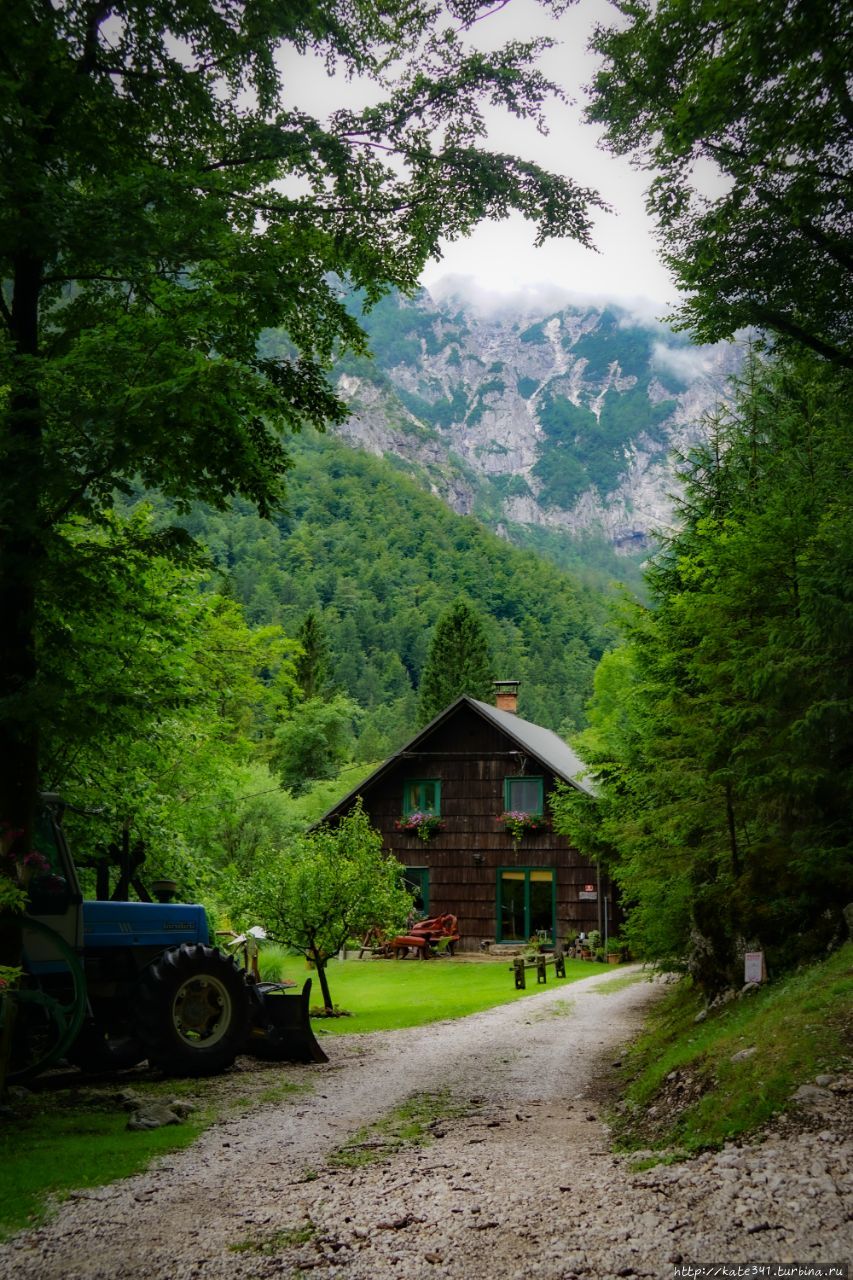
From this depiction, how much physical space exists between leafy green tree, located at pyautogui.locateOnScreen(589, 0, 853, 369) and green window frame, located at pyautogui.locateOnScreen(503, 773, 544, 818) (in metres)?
22.0

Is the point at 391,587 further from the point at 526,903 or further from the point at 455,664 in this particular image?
the point at 526,903

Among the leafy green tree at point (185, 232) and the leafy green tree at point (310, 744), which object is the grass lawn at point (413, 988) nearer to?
the leafy green tree at point (185, 232)

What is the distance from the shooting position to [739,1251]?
4.36 m

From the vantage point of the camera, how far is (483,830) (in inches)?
1337

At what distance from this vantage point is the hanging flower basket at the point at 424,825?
34188mm

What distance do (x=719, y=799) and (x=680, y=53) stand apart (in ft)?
28.1

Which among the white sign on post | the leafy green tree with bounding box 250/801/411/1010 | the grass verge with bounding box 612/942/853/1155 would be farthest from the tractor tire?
the leafy green tree with bounding box 250/801/411/1010

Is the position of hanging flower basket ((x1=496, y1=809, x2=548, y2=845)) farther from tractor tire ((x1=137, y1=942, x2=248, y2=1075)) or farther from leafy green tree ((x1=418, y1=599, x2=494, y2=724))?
leafy green tree ((x1=418, y1=599, x2=494, y2=724))

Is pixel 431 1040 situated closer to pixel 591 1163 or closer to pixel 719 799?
pixel 719 799

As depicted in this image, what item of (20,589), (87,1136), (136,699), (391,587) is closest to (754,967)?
(87,1136)

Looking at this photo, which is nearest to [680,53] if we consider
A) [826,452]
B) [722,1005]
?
[826,452]

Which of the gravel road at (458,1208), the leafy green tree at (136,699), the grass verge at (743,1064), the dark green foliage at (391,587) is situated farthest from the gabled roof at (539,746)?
the dark green foliage at (391,587)

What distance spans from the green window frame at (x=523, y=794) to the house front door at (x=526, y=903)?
6.55 ft

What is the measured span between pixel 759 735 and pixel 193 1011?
6859mm
